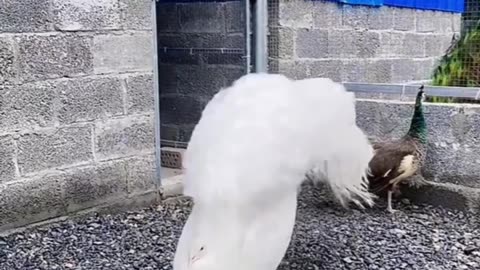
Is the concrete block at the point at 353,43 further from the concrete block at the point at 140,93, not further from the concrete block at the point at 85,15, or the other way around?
the concrete block at the point at 85,15

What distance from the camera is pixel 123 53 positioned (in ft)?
12.6

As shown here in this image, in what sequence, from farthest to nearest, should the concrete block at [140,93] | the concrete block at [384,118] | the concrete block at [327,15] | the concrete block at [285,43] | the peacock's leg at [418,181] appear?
the concrete block at [327,15], the concrete block at [285,43], the concrete block at [384,118], the peacock's leg at [418,181], the concrete block at [140,93]

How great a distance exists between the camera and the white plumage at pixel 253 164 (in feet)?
6.61

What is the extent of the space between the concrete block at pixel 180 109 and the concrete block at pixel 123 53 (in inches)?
31.3

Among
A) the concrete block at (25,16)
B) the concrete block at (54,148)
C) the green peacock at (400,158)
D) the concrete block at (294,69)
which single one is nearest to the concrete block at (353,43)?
the concrete block at (294,69)

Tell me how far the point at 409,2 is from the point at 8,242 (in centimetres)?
379

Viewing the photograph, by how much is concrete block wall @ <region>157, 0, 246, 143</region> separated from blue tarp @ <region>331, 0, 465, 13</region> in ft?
3.06

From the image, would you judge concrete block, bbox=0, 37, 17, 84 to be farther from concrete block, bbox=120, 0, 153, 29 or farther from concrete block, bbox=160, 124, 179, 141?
concrete block, bbox=160, 124, 179, 141

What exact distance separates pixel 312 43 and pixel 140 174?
5.12ft

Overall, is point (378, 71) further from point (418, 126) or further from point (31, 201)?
point (31, 201)

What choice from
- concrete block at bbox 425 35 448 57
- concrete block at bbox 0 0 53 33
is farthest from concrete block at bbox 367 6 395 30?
concrete block at bbox 0 0 53 33

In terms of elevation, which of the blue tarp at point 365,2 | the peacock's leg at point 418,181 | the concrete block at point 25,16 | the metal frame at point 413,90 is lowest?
the peacock's leg at point 418,181

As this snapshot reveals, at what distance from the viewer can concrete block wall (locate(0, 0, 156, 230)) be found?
11.0ft

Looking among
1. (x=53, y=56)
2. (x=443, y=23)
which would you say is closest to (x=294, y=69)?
(x=53, y=56)
